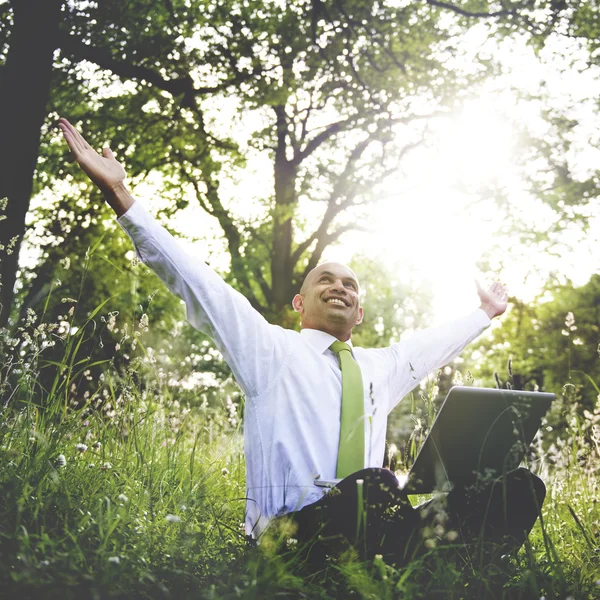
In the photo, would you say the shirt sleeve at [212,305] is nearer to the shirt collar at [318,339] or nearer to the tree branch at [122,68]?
the shirt collar at [318,339]

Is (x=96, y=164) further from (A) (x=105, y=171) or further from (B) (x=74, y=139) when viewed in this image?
(B) (x=74, y=139)

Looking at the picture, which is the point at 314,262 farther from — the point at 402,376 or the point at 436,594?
the point at 436,594

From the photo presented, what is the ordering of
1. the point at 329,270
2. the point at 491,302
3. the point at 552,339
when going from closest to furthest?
the point at 329,270 < the point at 491,302 < the point at 552,339

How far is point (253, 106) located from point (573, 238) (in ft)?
24.7

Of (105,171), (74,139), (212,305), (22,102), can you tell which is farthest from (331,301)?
(22,102)

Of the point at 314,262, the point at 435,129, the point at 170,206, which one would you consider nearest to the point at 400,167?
the point at 435,129

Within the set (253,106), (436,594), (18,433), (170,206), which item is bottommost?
(436,594)

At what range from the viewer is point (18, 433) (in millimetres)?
2568

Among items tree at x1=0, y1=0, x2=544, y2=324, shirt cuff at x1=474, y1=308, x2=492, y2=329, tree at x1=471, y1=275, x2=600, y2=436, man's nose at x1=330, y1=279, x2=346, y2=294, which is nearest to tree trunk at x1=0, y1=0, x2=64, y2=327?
tree at x1=0, y1=0, x2=544, y2=324

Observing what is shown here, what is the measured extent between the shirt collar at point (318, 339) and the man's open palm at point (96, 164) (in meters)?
1.13

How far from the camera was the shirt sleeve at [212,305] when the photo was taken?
2.52 metres

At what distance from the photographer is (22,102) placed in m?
5.37

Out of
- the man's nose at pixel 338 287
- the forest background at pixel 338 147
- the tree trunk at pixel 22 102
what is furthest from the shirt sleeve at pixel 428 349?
the forest background at pixel 338 147

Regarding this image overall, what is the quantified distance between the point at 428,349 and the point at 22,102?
4.18 m
